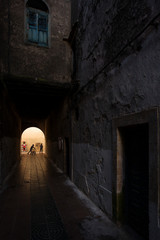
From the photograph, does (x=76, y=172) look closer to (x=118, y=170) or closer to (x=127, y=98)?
(x=118, y=170)

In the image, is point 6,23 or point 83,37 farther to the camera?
point 6,23

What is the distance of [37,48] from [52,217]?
5.89 metres

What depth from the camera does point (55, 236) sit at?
3.15m

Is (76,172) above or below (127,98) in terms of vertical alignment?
below

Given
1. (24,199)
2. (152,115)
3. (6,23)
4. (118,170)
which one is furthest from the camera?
(6,23)

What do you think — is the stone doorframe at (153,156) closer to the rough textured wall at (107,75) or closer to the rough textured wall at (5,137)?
the rough textured wall at (107,75)

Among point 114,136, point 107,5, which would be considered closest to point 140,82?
point 114,136

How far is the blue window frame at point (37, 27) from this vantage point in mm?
6598

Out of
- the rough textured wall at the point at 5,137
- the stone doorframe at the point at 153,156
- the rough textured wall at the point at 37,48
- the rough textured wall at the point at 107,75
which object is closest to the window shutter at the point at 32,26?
the rough textured wall at the point at 37,48

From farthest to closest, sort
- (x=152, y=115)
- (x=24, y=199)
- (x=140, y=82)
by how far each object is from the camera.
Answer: (x=24, y=199)
(x=140, y=82)
(x=152, y=115)

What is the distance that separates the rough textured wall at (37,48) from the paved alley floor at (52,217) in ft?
14.0

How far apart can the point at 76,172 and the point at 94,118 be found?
104 inches

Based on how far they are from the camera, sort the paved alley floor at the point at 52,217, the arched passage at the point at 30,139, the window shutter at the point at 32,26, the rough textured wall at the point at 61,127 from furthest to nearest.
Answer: the arched passage at the point at 30,139
the rough textured wall at the point at 61,127
the window shutter at the point at 32,26
the paved alley floor at the point at 52,217

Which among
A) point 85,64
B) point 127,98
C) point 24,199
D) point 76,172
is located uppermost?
point 85,64
